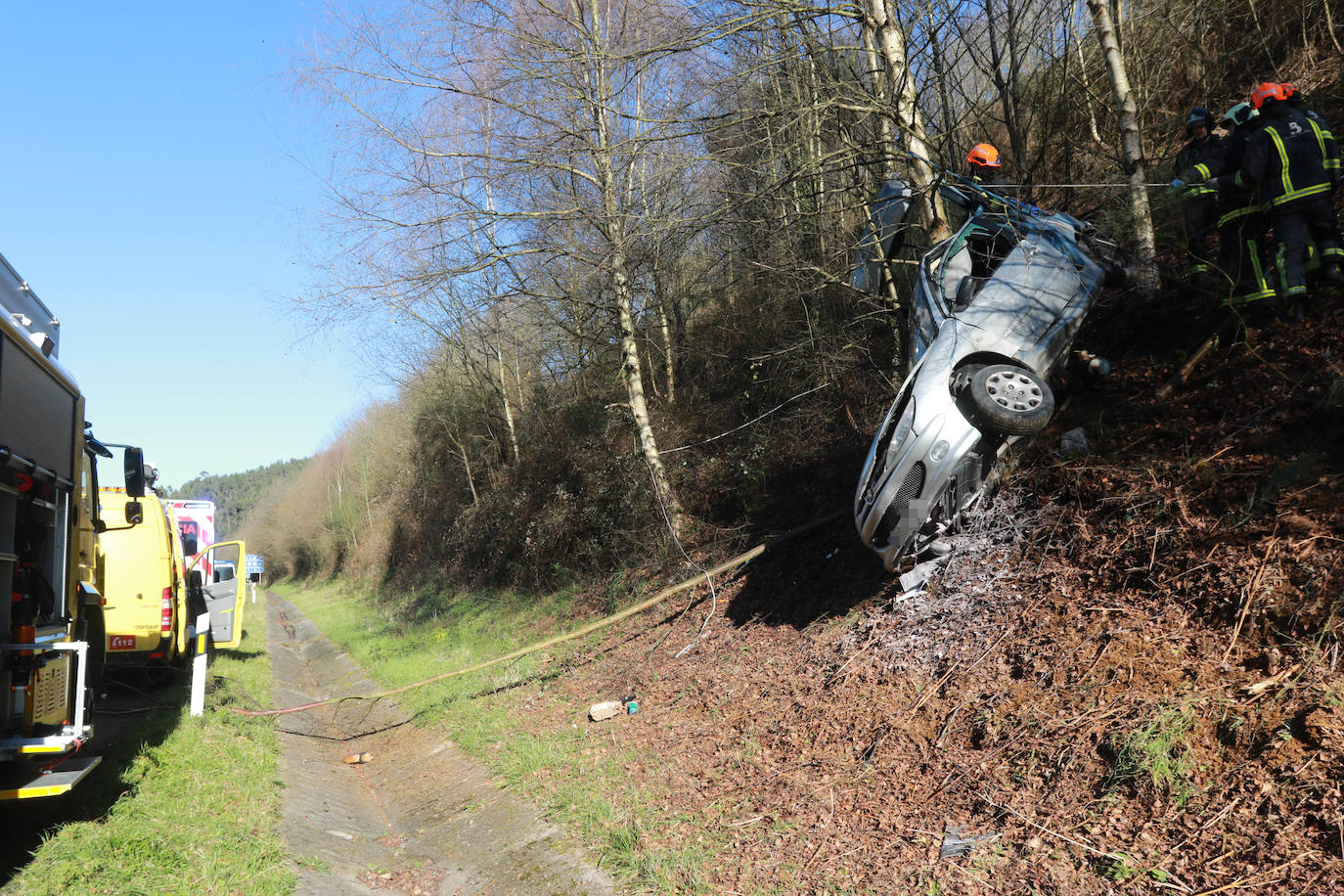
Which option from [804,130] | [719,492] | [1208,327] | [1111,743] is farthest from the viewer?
[719,492]

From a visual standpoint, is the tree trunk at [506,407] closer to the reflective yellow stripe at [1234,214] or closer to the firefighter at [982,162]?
the firefighter at [982,162]

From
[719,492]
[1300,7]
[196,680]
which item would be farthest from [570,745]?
[1300,7]

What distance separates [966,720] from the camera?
5.20 m

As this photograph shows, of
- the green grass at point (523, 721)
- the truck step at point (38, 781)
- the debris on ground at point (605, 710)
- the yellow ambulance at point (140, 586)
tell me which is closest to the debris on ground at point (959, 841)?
the green grass at point (523, 721)

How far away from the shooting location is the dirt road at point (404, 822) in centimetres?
584

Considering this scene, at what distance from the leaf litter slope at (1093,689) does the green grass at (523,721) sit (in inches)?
5.5

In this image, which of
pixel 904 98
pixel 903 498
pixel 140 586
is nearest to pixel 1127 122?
pixel 904 98

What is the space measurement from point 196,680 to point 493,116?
739 centimetres

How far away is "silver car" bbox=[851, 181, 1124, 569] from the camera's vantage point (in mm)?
6539

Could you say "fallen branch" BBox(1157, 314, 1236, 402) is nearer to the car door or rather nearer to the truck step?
the truck step

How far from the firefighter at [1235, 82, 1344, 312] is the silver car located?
139 centimetres

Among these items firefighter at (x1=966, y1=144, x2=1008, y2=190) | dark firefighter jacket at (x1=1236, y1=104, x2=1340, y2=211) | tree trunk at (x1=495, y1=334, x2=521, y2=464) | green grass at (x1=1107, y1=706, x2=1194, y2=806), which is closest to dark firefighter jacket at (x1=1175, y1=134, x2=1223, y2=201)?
dark firefighter jacket at (x1=1236, y1=104, x2=1340, y2=211)

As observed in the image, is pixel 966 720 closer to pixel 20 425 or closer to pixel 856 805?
pixel 856 805

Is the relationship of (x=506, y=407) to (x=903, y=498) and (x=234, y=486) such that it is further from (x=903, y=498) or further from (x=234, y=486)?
(x=234, y=486)
